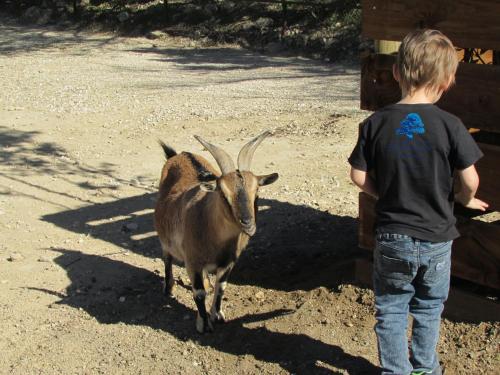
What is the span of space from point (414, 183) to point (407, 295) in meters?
0.64

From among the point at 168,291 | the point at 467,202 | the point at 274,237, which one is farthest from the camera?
the point at 274,237

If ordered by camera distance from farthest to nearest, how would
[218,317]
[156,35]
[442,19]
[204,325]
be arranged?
[156,35]
[218,317]
[204,325]
[442,19]

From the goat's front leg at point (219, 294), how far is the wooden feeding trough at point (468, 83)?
5.48ft

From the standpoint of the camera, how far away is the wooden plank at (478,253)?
192 inches

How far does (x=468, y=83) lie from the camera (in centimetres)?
481

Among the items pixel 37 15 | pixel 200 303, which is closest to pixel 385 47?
pixel 200 303

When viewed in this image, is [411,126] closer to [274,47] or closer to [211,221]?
[211,221]

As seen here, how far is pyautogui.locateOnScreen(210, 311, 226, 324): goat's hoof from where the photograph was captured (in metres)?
5.87

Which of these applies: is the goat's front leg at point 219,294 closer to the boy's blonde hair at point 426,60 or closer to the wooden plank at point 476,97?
the wooden plank at point 476,97

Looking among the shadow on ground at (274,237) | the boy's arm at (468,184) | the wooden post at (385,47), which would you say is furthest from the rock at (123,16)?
the boy's arm at (468,184)

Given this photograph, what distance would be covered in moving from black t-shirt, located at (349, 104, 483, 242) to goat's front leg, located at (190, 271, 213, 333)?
2.28 meters

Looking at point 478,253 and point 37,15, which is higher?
point 478,253

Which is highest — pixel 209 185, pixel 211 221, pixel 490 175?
pixel 490 175

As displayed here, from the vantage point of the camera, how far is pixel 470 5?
474 cm
